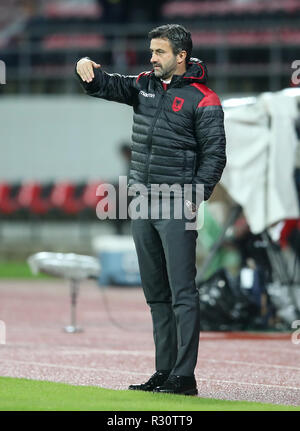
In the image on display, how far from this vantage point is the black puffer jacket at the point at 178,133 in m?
7.11

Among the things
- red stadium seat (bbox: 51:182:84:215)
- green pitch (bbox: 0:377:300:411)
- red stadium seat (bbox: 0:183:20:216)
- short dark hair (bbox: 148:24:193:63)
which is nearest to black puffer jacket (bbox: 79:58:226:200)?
short dark hair (bbox: 148:24:193:63)

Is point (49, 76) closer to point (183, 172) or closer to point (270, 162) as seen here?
point (270, 162)

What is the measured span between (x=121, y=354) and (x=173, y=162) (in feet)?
11.2

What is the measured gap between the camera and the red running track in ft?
26.3

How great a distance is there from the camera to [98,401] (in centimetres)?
686

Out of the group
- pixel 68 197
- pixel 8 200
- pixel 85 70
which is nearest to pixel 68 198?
pixel 68 197

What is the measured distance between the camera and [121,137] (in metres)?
26.2

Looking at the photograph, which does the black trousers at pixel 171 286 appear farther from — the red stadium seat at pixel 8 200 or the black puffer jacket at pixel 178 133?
the red stadium seat at pixel 8 200

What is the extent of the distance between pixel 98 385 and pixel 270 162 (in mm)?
4733

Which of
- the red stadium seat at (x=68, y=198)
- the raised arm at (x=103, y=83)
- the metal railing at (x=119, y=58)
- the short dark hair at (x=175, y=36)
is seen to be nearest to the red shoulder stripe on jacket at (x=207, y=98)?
the short dark hair at (x=175, y=36)

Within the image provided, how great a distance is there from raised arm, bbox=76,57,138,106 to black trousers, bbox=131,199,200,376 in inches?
31.1

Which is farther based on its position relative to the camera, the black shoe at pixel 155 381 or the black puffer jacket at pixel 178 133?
the black shoe at pixel 155 381

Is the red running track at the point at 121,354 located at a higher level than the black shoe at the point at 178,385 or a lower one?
lower
